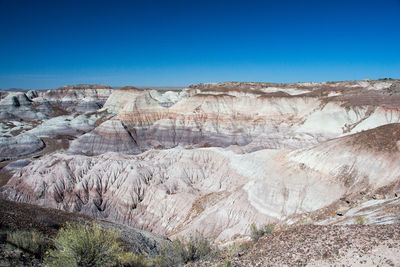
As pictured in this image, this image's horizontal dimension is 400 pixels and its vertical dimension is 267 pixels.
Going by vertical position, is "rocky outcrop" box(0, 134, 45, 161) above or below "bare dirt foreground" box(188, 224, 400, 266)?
below

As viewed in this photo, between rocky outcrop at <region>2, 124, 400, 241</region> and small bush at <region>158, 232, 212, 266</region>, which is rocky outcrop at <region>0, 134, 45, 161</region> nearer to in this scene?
rocky outcrop at <region>2, 124, 400, 241</region>

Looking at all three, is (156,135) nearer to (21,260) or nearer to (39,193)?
(39,193)

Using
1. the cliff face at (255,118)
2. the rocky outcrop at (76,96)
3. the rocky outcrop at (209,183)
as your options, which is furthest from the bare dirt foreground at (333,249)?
the rocky outcrop at (76,96)

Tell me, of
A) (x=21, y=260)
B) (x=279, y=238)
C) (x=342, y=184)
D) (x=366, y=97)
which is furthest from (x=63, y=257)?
(x=366, y=97)

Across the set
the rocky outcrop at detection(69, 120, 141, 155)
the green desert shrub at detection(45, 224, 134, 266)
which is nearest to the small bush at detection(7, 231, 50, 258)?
the green desert shrub at detection(45, 224, 134, 266)

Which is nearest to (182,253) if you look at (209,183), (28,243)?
(28,243)
